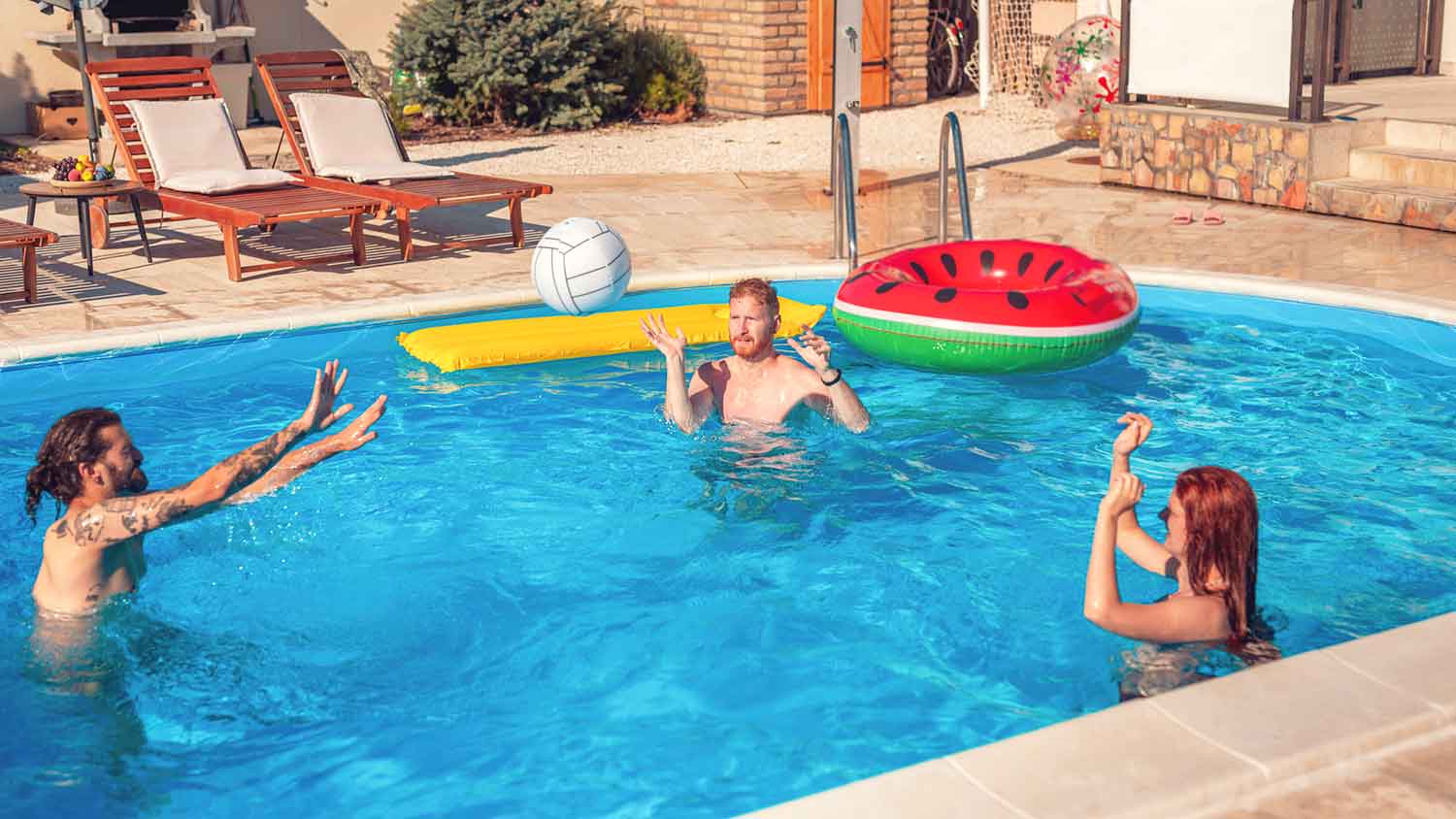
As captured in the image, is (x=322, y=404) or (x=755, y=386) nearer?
(x=322, y=404)

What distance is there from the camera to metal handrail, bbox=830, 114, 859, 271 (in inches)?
368

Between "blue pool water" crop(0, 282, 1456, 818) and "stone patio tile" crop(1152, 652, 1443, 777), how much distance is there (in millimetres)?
538

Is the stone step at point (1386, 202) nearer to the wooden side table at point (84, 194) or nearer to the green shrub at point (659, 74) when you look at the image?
the wooden side table at point (84, 194)

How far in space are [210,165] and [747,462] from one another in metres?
6.21

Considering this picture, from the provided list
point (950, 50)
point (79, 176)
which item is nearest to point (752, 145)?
point (950, 50)

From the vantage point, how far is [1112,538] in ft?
14.3

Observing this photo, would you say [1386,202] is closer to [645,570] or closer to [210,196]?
[645,570]

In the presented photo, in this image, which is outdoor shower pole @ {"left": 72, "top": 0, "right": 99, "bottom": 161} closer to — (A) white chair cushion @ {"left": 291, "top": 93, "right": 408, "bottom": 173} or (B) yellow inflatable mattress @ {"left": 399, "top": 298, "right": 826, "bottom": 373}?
(A) white chair cushion @ {"left": 291, "top": 93, "right": 408, "bottom": 173}

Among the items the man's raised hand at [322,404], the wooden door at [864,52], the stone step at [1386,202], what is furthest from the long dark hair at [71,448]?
the wooden door at [864,52]

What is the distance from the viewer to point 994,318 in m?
7.84

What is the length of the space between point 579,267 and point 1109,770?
5.18 metres

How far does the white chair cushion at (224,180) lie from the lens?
10859 mm

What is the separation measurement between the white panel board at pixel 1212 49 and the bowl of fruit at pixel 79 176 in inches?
340

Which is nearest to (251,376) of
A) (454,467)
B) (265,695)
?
(454,467)
